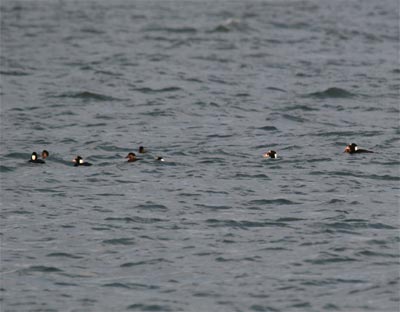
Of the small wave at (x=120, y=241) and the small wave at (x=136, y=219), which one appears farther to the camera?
the small wave at (x=136, y=219)

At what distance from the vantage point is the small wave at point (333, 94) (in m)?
34.4

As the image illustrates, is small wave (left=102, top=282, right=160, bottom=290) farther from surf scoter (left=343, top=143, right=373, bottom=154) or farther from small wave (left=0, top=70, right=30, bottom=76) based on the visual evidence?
small wave (left=0, top=70, right=30, bottom=76)

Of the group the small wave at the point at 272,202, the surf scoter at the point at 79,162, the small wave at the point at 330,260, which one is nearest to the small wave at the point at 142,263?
the small wave at the point at 330,260

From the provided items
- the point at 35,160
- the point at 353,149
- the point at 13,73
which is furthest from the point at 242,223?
the point at 13,73

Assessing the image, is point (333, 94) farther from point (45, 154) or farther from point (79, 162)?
point (45, 154)

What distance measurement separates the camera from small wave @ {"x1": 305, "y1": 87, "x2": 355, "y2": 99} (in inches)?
1355

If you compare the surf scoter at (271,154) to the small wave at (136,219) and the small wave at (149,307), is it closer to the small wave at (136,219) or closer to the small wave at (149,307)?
the small wave at (136,219)

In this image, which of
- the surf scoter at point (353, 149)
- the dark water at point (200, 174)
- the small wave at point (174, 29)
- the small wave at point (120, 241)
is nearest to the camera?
the dark water at point (200, 174)

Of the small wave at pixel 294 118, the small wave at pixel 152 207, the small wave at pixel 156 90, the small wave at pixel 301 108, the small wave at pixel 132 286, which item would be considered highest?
the small wave at pixel 156 90

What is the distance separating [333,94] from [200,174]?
1145cm

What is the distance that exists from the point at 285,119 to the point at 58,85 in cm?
896

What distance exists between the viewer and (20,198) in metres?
22.3

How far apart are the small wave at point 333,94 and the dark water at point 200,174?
0.21ft

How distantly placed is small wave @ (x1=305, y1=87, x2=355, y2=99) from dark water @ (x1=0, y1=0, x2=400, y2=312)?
0.21ft
